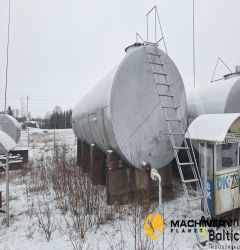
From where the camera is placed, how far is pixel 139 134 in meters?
5.17

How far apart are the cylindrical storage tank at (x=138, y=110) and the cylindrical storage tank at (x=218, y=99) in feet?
3.99

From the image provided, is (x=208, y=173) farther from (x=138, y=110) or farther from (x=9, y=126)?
(x=9, y=126)

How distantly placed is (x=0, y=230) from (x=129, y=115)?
13.3 feet

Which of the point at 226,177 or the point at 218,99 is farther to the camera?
the point at 218,99

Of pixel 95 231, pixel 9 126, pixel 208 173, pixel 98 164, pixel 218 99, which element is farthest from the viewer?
pixel 9 126

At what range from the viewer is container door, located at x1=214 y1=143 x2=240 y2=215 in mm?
4523

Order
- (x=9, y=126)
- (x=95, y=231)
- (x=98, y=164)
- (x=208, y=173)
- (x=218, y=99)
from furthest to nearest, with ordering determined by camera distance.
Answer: (x=9, y=126), (x=98, y=164), (x=218, y=99), (x=208, y=173), (x=95, y=231)

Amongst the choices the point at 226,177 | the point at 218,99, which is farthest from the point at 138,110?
the point at 218,99

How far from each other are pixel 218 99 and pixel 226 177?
2.54m

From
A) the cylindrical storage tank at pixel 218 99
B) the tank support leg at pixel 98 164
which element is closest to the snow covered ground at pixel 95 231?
the tank support leg at pixel 98 164

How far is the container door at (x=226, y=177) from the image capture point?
4.52m

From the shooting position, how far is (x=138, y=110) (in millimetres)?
5184

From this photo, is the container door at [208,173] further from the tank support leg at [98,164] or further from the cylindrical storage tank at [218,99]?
the tank support leg at [98,164]

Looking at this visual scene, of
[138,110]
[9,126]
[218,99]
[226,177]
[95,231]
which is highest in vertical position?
[9,126]
